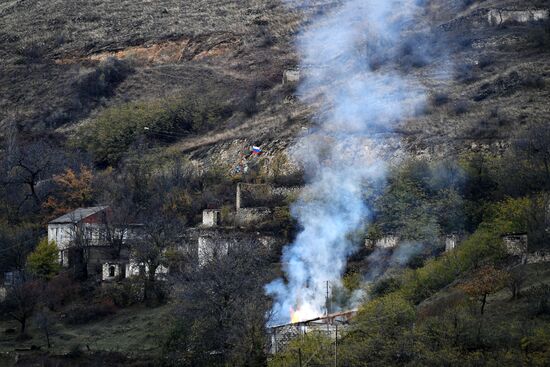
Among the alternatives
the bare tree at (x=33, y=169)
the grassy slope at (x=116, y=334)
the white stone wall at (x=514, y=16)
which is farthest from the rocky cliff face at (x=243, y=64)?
the grassy slope at (x=116, y=334)

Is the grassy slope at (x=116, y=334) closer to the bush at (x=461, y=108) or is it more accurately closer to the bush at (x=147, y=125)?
the bush at (x=461, y=108)

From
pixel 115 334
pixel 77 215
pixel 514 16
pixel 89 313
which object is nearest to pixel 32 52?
pixel 514 16

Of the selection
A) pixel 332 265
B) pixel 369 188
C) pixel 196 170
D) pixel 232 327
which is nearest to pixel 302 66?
pixel 196 170

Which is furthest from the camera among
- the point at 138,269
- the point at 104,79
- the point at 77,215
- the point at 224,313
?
the point at 104,79

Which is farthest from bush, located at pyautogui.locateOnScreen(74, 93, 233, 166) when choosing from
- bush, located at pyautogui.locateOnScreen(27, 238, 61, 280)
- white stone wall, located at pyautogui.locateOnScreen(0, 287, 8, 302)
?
white stone wall, located at pyautogui.locateOnScreen(0, 287, 8, 302)

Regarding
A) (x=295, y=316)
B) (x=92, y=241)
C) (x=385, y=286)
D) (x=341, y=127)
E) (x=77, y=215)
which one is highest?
(x=341, y=127)

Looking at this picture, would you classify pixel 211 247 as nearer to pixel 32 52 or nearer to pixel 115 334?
pixel 115 334

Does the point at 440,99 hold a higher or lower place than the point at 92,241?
higher
